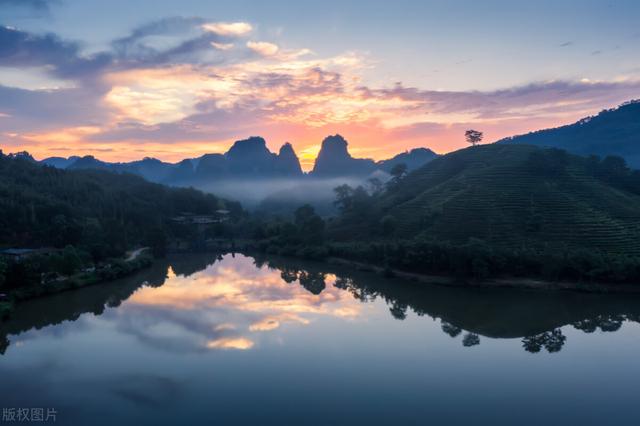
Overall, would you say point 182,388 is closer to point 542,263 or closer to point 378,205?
point 542,263

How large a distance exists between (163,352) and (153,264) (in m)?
27.4

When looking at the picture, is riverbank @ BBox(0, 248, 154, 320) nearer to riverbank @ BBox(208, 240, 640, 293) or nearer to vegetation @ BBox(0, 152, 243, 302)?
vegetation @ BBox(0, 152, 243, 302)

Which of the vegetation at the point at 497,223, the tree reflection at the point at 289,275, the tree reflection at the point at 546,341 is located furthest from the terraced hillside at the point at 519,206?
the tree reflection at the point at 546,341

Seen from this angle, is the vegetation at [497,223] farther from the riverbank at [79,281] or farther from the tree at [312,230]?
the riverbank at [79,281]

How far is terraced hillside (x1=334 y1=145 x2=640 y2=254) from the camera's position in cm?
3603

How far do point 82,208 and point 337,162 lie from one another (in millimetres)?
94227

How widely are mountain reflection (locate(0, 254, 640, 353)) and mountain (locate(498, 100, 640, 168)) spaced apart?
7713 cm

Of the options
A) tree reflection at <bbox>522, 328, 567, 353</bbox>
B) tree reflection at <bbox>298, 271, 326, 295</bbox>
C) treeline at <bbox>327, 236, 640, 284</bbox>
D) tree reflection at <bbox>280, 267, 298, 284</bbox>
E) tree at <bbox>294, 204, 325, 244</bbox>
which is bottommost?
tree reflection at <bbox>522, 328, 567, 353</bbox>

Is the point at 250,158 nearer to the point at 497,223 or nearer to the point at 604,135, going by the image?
the point at 604,135

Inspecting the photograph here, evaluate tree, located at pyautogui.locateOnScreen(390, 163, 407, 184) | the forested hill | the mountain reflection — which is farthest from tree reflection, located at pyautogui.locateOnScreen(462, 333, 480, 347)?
tree, located at pyautogui.locateOnScreen(390, 163, 407, 184)

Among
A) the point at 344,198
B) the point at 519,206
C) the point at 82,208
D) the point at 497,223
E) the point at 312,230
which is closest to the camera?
the point at 497,223

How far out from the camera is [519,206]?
40.8 m

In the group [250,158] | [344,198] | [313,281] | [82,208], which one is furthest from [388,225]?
[250,158]

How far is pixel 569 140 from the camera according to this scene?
117375 mm
